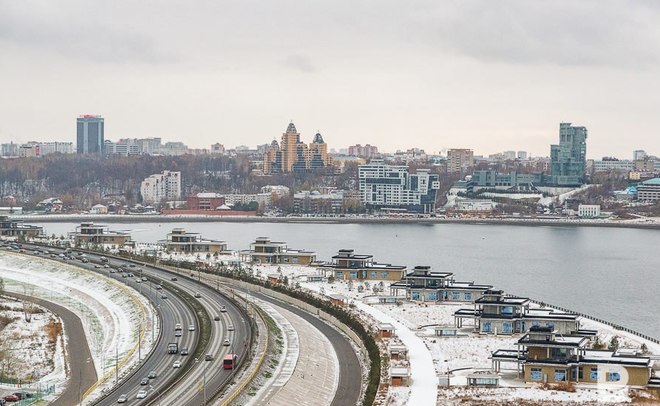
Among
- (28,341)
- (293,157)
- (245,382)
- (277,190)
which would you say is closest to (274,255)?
(28,341)

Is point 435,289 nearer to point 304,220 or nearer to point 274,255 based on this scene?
point 274,255

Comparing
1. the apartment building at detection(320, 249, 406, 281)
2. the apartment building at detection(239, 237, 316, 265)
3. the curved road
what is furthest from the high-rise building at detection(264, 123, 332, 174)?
the curved road

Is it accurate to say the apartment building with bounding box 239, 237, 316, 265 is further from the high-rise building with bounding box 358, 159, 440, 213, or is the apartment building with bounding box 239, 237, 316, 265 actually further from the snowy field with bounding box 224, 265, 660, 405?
the high-rise building with bounding box 358, 159, 440, 213

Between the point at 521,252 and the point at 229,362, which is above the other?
the point at 521,252

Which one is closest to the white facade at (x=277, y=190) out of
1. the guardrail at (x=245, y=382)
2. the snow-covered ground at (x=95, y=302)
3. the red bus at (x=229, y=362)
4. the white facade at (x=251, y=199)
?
the white facade at (x=251, y=199)

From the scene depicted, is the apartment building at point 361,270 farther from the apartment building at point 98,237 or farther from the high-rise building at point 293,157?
the high-rise building at point 293,157

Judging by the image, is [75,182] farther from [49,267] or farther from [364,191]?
[49,267]
